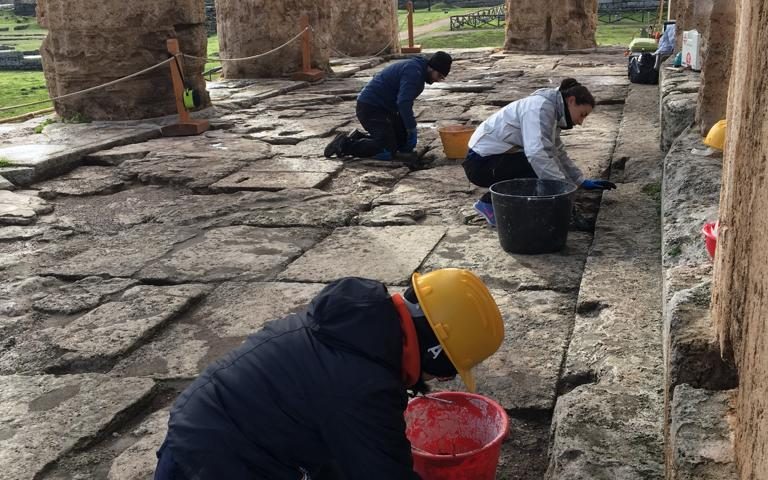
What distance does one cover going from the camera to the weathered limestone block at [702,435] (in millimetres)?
1854

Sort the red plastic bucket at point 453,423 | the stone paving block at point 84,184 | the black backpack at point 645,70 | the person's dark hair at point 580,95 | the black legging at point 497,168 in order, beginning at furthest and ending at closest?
the black backpack at point 645,70 → the stone paving block at point 84,184 → the black legging at point 497,168 → the person's dark hair at point 580,95 → the red plastic bucket at point 453,423

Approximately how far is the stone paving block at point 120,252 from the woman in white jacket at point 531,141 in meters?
1.96

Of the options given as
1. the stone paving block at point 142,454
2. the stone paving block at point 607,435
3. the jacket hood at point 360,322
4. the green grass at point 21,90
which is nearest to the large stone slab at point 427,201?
the stone paving block at point 142,454

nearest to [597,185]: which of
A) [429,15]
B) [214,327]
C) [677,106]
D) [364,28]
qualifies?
[677,106]

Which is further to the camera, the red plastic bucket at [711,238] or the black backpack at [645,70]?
the black backpack at [645,70]

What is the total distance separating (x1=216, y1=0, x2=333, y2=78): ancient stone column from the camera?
41.0 ft

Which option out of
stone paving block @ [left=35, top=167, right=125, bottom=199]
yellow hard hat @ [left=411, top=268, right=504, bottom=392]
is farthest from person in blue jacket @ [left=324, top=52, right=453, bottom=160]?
yellow hard hat @ [left=411, top=268, right=504, bottom=392]

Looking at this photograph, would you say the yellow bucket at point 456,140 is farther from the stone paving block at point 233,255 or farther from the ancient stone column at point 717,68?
the ancient stone column at point 717,68

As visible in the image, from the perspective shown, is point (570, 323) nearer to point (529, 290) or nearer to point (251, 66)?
point (529, 290)

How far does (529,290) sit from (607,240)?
74 cm

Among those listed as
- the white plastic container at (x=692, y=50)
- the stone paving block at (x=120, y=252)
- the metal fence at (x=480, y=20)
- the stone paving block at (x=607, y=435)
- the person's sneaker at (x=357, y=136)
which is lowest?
the stone paving block at (x=120, y=252)

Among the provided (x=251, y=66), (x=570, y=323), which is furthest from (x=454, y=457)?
(x=251, y=66)

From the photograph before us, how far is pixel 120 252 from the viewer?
5.23 m

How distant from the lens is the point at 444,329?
203 centimetres
